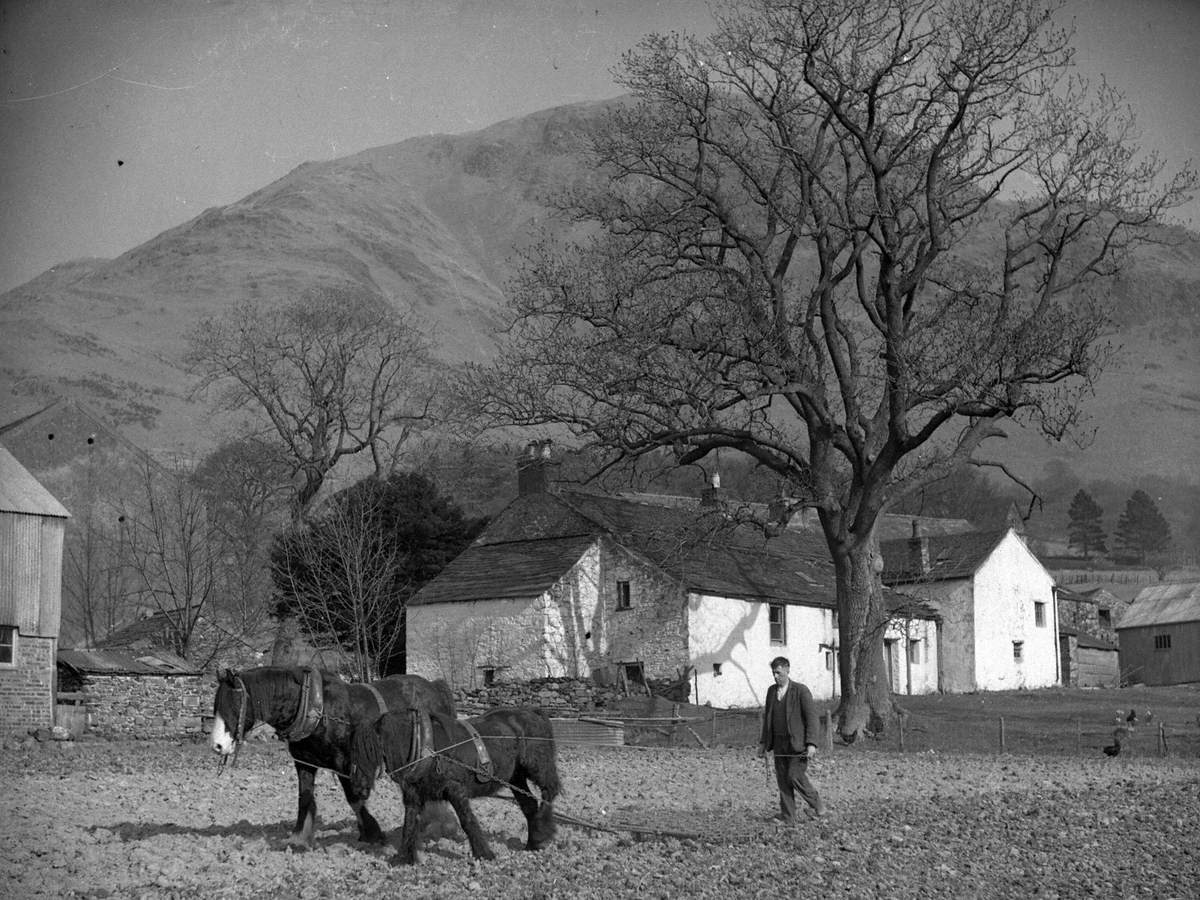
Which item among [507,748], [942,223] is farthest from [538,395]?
[507,748]

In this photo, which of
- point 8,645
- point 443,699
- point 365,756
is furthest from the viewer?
point 8,645

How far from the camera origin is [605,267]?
36.7m

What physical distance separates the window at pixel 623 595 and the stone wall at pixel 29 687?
18.5 metres

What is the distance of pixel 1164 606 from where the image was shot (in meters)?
82.9

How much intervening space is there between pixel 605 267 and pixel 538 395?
407cm

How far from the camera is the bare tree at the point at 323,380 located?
230 feet

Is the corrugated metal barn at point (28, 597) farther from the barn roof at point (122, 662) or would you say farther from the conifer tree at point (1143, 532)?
the conifer tree at point (1143, 532)

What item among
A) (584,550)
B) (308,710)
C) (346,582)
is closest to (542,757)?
(308,710)

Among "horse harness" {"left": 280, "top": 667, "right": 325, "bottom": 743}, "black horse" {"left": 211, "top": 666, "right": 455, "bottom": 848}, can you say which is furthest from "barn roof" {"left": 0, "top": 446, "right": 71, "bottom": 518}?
"horse harness" {"left": 280, "top": 667, "right": 325, "bottom": 743}

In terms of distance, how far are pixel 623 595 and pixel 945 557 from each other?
19922 millimetres

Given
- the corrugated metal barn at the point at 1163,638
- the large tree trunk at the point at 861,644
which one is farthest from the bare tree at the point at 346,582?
the corrugated metal barn at the point at 1163,638

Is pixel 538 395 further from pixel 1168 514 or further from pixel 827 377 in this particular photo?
pixel 1168 514

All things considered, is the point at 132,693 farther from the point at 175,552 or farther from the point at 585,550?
the point at 175,552

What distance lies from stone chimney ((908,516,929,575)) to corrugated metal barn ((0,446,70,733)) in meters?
35.6
